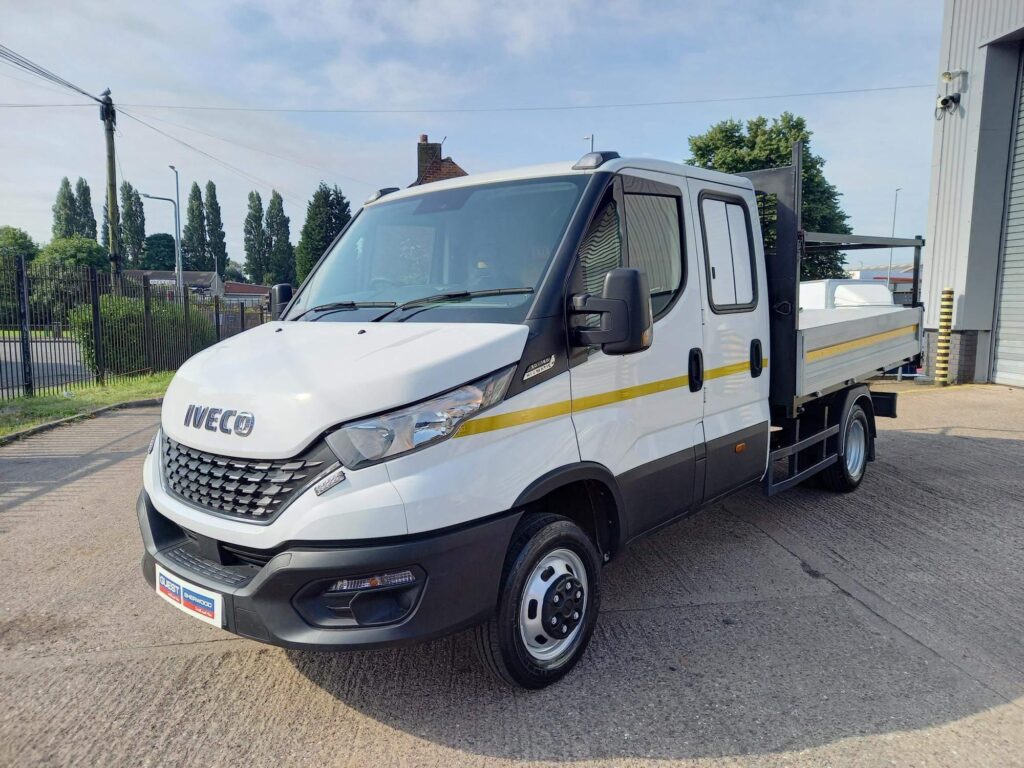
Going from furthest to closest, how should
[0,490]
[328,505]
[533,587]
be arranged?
[0,490]
[533,587]
[328,505]

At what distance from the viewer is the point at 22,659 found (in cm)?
346

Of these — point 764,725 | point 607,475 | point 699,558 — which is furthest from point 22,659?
point 699,558

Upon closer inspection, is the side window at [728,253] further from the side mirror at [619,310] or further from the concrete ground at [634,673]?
the concrete ground at [634,673]

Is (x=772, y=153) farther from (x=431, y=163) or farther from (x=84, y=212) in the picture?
(x=84, y=212)

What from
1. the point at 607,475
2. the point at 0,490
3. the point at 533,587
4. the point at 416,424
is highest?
the point at 416,424

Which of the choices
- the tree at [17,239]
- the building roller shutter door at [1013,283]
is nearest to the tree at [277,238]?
the tree at [17,239]

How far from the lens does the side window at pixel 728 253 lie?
13.5 ft

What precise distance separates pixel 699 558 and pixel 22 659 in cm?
385

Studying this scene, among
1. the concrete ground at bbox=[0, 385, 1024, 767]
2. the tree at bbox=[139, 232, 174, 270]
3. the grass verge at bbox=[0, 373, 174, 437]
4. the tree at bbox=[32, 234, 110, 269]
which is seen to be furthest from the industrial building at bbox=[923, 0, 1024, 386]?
the tree at bbox=[139, 232, 174, 270]

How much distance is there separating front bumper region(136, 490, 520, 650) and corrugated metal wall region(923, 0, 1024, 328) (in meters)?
13.2

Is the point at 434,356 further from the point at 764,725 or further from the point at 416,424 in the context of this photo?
the point at 764,725

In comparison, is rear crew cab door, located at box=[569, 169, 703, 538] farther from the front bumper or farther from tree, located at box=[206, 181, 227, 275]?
tree, located at box=[206, 181, 227, 275]

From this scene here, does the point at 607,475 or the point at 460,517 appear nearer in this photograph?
the point at 460,517

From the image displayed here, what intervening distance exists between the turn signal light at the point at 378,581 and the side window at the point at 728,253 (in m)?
2.44
